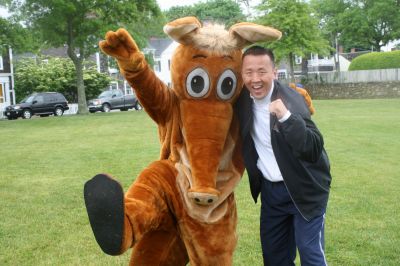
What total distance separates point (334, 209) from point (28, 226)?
12.3 ft

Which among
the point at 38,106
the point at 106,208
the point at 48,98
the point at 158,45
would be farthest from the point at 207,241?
the point at 158,45

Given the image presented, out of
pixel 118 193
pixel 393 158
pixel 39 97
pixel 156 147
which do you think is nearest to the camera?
pixel 118 193

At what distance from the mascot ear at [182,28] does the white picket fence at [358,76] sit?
33373 millimetres

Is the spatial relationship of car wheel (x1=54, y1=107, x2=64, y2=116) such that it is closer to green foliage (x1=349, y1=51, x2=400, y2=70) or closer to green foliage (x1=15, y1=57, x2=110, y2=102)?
green foliage (x1=15, y1=57, x2=110, y2=102)

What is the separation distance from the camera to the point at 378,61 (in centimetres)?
3606

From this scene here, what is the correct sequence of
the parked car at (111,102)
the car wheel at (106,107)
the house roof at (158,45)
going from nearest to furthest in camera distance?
the parked car at (111,102) → the car wheel at (106,107) → the house roof at (158,45)

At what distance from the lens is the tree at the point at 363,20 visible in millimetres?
40459

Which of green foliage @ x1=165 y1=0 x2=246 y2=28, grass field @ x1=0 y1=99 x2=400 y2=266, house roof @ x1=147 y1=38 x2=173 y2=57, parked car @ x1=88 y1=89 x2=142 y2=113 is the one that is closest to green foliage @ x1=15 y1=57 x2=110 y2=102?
parked car @ x1=88 y1=89 x2=142 y2=113

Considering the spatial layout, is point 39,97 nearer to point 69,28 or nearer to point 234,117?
point 69,28

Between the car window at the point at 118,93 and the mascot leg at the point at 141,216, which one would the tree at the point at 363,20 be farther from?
the mascot leg at the point at 141,216

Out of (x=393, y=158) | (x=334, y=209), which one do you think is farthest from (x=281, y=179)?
(x=393, y=158)

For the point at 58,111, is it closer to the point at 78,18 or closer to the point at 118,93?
the point at 118,93

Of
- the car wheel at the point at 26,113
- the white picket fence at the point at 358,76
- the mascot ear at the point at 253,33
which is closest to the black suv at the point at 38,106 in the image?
the car wheel at the point at 26,113

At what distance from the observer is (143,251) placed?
3.38 meters
